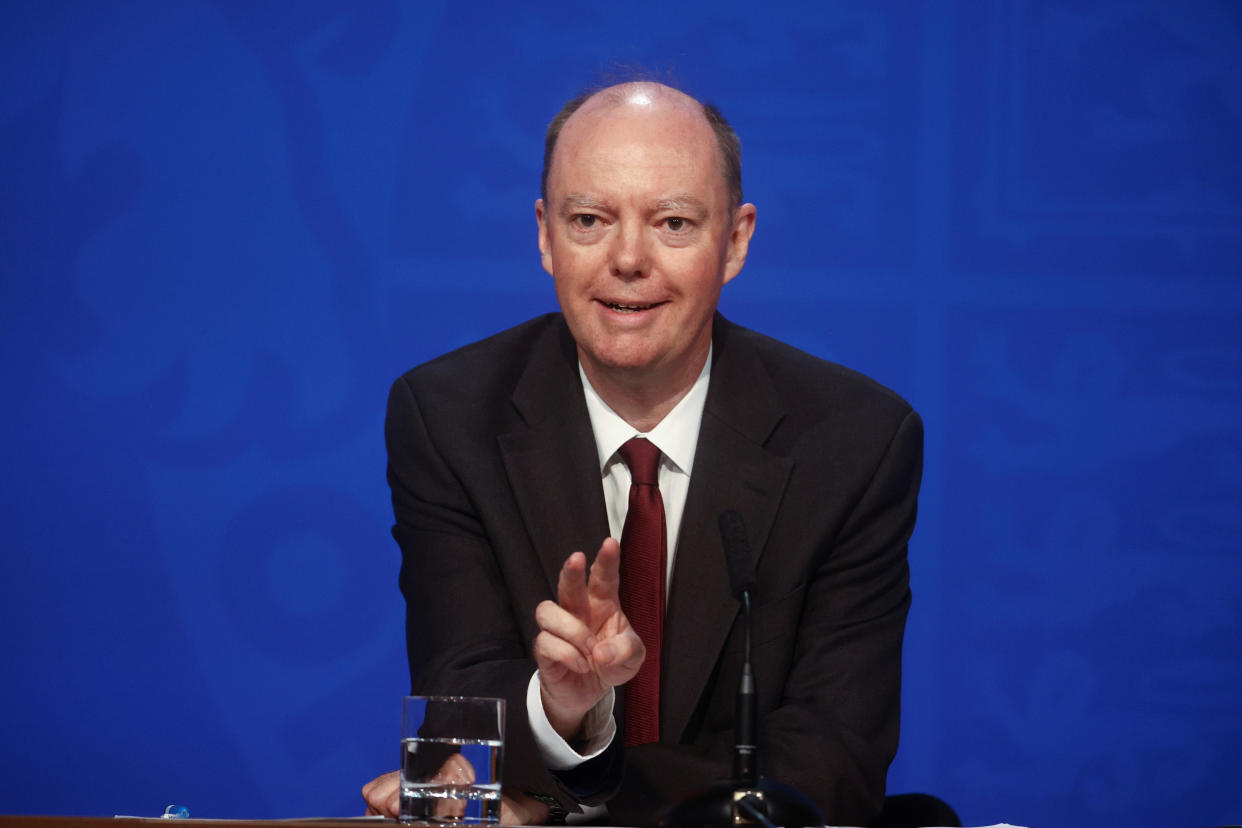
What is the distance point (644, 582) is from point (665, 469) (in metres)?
0.26

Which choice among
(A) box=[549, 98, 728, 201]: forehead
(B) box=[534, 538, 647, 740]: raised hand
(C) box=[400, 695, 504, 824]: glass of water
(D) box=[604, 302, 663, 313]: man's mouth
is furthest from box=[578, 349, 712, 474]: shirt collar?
(C) box=[400, 695, 504, 824]: glass of water

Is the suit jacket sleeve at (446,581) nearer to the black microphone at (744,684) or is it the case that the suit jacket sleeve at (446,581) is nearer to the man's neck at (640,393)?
the man's neck at (640,393)

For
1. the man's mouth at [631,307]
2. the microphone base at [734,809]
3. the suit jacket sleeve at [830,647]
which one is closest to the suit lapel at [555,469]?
the man's mouth at [631,307]

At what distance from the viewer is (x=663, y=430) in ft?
8.64

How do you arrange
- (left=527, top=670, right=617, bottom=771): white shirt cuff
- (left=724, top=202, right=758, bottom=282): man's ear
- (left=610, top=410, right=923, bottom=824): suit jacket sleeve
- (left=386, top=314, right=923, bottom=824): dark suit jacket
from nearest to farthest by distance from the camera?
(left=527, top=670, right=617, bottom=771): white shirt cuff → (left=610, top=410, right=923, bottom=824): suit jacket sleeve → (left=386, top=314, right=923, bottom=824): dark suit jacket → (left=724, top=202, right=758, bottom=282): man's ear

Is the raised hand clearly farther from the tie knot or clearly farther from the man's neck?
the man's neck

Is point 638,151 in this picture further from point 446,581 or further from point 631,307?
point 446,581

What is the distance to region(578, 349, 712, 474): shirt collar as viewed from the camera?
103 inches

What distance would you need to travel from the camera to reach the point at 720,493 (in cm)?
255

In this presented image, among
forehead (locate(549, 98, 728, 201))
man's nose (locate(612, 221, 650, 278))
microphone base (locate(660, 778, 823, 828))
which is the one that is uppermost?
forehead (locate(549, 98, 728, 201))

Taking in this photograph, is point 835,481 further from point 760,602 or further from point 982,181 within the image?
point 982,181

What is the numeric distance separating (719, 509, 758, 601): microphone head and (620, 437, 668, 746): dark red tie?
0.79m

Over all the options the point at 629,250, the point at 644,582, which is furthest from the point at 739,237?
the point at 644,582

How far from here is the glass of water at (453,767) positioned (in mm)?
1550
